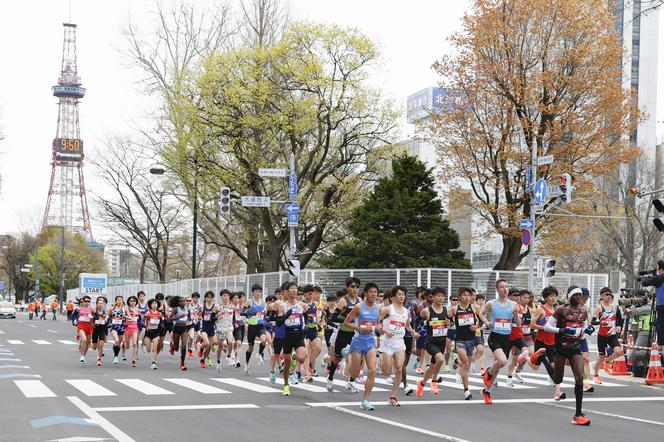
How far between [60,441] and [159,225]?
2031 inches

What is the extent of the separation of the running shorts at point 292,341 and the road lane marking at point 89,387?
9.57 feet

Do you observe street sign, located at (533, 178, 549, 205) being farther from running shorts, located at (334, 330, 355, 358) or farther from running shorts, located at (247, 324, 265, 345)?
running shorts, located at (334, 330, 355, 358)

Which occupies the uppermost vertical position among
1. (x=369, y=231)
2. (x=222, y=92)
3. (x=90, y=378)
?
(x=222, y=92)

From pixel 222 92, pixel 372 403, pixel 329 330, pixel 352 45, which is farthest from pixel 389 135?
pixel 372 403

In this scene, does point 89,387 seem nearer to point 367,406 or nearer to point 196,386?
point 196,386

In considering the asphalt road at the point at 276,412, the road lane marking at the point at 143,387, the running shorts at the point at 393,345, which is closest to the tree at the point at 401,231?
the asphalt road at the point at 276,412

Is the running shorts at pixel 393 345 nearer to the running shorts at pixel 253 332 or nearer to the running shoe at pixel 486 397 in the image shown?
the running shoe at pixel 486 397

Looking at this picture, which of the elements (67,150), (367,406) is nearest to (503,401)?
(367,406)

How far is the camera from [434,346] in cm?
1495

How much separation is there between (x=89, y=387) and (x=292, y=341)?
3794 millimetres

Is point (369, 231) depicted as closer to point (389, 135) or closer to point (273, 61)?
point (389, 135)

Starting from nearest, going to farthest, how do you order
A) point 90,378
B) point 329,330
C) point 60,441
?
point 60,441 → point 90,378 → point 329,330

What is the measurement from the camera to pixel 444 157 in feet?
123

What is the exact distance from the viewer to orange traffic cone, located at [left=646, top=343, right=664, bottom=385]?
18.3 metres
